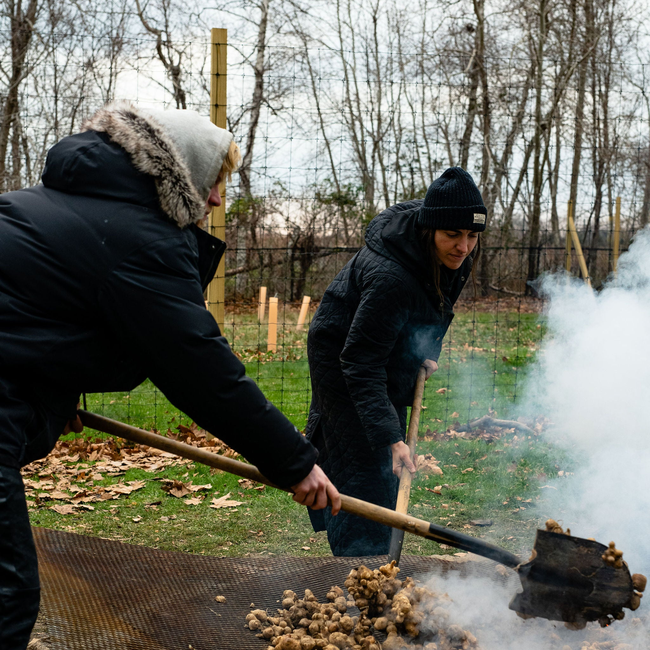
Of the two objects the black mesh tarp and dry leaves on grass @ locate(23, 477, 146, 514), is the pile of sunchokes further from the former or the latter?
dry leaves on grass @ locate(23, 477, 146, 514)

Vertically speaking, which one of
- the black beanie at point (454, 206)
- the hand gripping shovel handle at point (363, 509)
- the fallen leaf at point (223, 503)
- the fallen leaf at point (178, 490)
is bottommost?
the fallen leaf at point (223, 503)

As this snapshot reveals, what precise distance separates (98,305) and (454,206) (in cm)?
164

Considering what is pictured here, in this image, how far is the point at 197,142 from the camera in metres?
2.01

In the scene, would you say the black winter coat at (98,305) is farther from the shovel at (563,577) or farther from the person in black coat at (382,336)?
the person in black coat at (382,336)

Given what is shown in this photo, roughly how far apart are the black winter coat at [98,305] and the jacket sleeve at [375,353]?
3.32 feet

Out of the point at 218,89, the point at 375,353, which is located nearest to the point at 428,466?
the point at 375,353

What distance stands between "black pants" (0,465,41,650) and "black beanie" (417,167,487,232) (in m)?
1.92

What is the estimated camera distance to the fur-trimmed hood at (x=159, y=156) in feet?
6.19

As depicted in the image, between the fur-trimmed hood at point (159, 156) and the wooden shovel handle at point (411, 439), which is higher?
the fur-trimmed hood at point (159, 156)

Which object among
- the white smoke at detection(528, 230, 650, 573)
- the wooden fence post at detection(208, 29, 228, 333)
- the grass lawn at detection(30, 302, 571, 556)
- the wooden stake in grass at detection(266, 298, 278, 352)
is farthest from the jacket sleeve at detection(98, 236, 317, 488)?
the wooden stake in grass at detection(266, 298, 278, 352)

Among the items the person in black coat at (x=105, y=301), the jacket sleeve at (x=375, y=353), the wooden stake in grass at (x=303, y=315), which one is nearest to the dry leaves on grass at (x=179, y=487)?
the jacket sleeve at (x=375, y=353)

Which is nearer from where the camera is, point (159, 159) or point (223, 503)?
point (159, 159)

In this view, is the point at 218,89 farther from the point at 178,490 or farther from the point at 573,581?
the point at 573,581

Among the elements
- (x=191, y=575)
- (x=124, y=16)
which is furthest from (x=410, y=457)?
(x=124, y=16)
